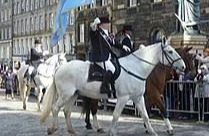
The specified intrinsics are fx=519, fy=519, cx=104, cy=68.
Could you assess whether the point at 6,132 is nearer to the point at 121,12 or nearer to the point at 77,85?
the point at 77,85

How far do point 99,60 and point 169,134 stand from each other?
8.23ft

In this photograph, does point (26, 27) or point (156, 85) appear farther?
point (26, 27)

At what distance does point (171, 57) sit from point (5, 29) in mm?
90375

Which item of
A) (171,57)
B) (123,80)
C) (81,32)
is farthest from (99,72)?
(81,32)

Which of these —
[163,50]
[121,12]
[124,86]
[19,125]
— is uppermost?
[121,12]

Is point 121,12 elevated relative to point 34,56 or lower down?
elevated

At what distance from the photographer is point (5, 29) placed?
99.6 metres

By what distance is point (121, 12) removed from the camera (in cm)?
3775

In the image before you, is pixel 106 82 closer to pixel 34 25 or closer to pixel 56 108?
pixel 56 108

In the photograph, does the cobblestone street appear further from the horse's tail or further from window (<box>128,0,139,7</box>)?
window (<box>128,0,139,7</box>)

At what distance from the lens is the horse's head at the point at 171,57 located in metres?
11.8

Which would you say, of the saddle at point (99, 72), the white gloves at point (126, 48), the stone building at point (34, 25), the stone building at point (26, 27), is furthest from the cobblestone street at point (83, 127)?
the stone building at point (26, 27)

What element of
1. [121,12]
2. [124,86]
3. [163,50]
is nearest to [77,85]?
[124,86]

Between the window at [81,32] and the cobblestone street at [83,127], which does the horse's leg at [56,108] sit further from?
the window at [81,32]
